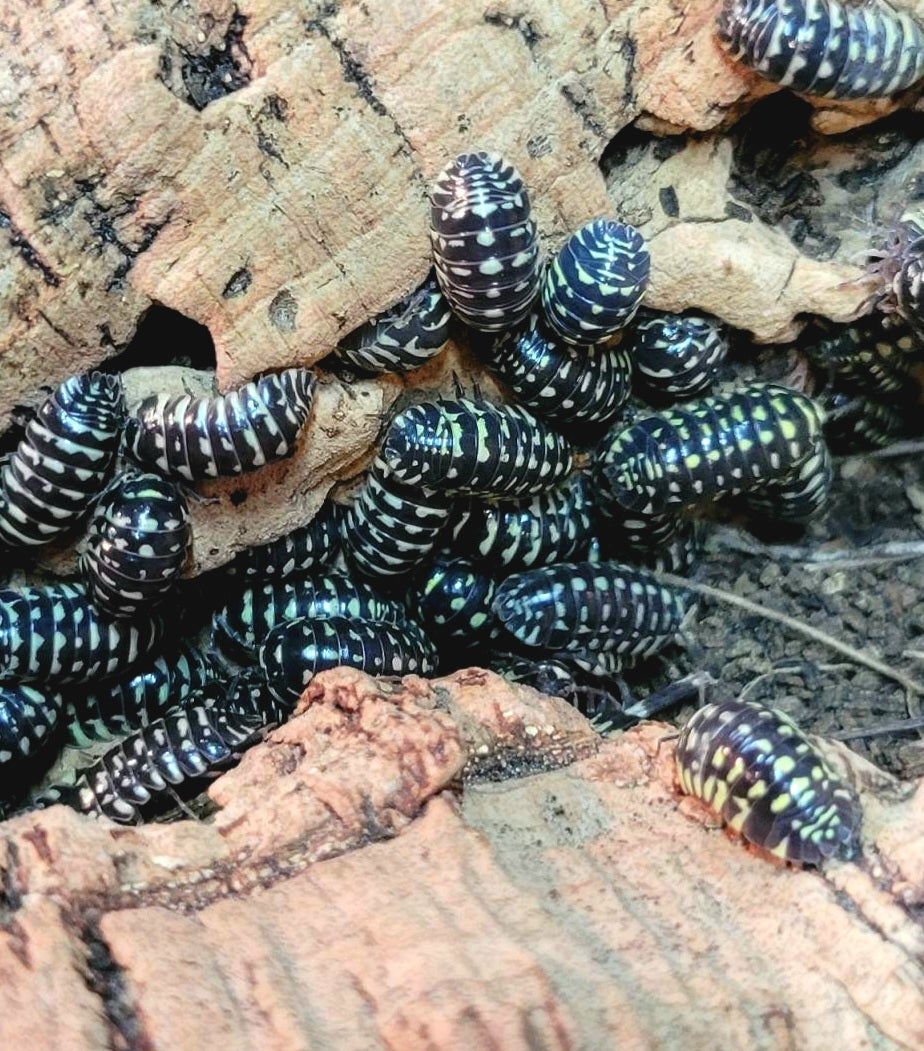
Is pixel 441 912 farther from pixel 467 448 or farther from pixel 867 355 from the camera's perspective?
pixel 867 355

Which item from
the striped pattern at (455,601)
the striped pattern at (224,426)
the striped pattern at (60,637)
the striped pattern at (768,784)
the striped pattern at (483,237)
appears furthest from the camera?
the striped pattern at (455,601)

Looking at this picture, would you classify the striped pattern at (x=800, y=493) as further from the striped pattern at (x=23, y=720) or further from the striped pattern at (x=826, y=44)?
the striped pattern at (x=23, y=720)

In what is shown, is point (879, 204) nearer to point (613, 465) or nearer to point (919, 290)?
point (919, 290)

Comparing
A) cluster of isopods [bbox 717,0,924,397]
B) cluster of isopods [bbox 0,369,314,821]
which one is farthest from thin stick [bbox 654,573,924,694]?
cluster of isopods [bbox 0,369,314,821]

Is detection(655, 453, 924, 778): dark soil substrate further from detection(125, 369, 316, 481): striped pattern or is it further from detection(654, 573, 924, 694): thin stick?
detection(125, 369, 316, 481): striped pattern

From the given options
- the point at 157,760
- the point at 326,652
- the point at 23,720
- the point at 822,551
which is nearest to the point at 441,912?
the point at 326,652

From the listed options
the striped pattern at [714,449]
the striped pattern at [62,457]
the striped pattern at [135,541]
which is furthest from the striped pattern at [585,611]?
the striped pattern at [62,457]
